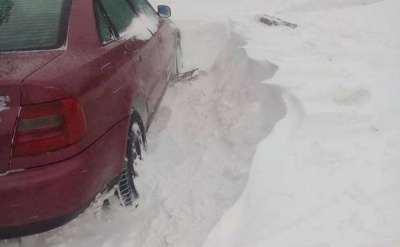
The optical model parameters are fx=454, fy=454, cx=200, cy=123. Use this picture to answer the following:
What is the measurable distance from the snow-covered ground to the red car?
410mm

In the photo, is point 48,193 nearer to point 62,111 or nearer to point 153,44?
point 62,111

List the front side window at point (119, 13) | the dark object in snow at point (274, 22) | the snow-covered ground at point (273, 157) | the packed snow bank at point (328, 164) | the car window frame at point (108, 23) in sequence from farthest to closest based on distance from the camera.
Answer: the dark object in snow at point (274, 22)
the front side window at point (119, 13)
the car window frame at point (108, 23)
the snow-covered ground at point (273, 157)
the packed snow bank at point (328, 164)

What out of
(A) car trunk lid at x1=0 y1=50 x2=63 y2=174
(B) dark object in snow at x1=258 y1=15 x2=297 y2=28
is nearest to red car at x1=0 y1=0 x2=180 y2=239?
(A) car trunk lid at x1=0 y1=50 x2=63 y2=174

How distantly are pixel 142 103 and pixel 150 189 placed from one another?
2.20 feet

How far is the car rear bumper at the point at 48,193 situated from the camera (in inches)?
92.1

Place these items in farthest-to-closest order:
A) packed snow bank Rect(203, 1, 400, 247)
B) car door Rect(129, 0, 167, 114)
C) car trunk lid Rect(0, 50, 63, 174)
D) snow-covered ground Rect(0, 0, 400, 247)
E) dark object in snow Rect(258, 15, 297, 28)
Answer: dark object in snow Rect(258, 15, 297, 28) < car door Rect(129, 0, 167, 114) < snow-covered ground Rect(0, 0, 400, 247) < packed snow bank Rect(203, 1, 400, 247) < car trunk lid Rect(0, 50, 63, 174)

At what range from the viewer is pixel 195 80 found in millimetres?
6051

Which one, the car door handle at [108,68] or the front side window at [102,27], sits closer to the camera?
the car door handle at [108,68]

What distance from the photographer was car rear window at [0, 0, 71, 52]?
8.90 feet

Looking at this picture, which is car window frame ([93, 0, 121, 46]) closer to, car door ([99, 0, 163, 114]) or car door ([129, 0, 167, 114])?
car door ([99, 0, 163, 114])

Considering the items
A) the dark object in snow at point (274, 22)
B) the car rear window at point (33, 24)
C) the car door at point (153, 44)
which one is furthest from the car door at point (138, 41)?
the dark object in snow at point (274, 22)

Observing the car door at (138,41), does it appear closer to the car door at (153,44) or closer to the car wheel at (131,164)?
the car door at (153,44)

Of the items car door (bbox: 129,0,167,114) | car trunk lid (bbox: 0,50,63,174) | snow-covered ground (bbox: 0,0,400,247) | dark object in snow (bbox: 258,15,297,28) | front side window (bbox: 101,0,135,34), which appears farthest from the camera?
dark object in snow (bbox: 258,15,297,28)

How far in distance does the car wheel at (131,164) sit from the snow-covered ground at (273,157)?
0.12 m
